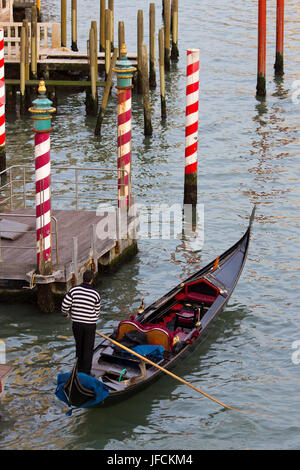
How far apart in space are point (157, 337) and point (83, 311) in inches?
45.6

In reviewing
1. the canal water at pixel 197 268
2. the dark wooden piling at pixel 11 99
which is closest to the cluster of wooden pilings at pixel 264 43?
the canal water at pixel 197 268

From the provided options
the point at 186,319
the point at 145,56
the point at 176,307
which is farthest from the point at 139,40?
the point at 186,319

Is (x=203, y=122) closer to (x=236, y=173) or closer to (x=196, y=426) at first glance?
(x=236, y=173)

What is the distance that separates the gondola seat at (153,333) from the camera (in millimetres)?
10102

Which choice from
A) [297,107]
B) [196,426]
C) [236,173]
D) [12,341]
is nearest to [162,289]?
[12,341]

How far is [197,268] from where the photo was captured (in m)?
13.5

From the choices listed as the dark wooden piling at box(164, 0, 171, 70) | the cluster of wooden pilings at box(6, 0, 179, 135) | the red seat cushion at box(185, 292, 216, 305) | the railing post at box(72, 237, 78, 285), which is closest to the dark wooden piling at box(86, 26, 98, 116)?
the cluster of wooden pilings at box(6, 0, 179, 135)

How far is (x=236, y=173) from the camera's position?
17.9 m

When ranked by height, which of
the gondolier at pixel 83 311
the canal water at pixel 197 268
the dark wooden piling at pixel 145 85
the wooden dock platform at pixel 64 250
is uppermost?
the dark wooden piling at pixel 145 85

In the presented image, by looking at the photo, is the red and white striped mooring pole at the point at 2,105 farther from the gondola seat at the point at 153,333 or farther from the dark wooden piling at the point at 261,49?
the dark wooden piling at the point at 261,49

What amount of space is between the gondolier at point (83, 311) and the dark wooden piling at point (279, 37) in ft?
48.4

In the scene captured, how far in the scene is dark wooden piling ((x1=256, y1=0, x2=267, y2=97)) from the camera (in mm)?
20656

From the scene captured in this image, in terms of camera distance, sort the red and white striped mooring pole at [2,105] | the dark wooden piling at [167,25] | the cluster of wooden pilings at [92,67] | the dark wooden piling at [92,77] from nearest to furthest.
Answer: the red and white striped mooring pole at [2,105]
the cluster of wooden pilings at [92,67]
the dark wooden piling at [92,77]
the dark wooden piling at [167,25]

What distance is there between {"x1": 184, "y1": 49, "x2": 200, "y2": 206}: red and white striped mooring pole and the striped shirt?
5.52 metres
